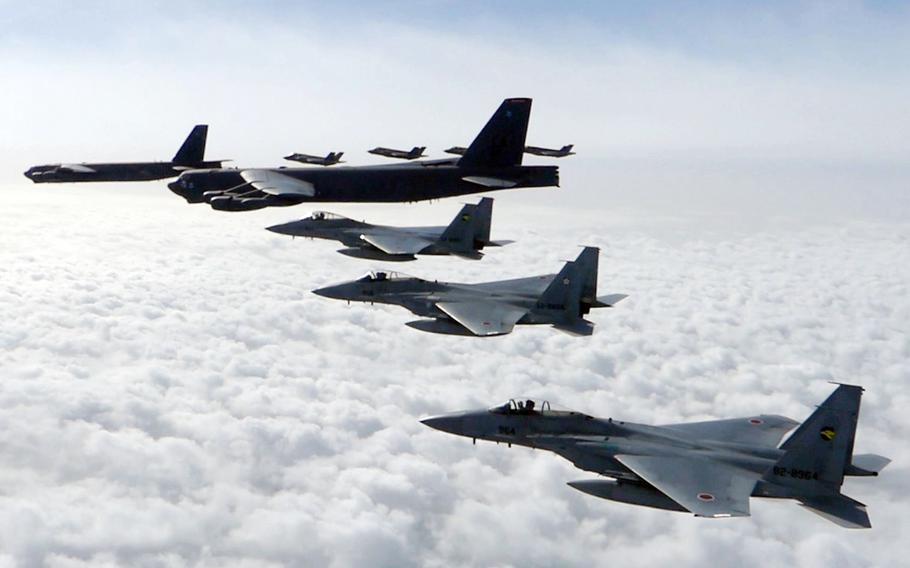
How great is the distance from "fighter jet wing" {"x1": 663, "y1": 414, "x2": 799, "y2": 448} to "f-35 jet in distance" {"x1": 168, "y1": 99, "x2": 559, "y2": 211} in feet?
90.3

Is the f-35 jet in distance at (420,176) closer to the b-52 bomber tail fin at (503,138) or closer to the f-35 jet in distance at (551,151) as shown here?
the b-52 bomber tail fin at (503,138)

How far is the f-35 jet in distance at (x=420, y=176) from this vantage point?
57.3m

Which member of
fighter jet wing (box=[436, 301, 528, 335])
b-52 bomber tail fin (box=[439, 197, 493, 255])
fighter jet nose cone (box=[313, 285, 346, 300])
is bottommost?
fighter jet nose cone (box=[313, 285, 346, 300])

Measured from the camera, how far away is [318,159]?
237 ft

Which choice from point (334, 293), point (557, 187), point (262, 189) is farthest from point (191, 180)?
point (557, 187)

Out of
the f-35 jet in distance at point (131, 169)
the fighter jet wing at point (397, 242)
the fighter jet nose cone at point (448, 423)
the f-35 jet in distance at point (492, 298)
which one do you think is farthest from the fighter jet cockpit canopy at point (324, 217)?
the fighter jet nose cone at point (448, 423)

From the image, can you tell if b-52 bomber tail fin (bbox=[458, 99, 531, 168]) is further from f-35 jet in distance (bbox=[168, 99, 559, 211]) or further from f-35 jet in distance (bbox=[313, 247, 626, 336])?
f-35 jet in distance (bbox=[313, 247, 626, 336])

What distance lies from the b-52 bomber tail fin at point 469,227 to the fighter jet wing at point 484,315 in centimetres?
689

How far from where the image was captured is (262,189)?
5238 cm

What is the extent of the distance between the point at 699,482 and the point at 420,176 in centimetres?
3688

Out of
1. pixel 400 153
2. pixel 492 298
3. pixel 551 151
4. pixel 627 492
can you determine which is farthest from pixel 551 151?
pixel 627 492

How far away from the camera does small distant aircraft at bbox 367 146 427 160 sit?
78.2 metres

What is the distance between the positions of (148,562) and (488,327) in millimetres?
78080

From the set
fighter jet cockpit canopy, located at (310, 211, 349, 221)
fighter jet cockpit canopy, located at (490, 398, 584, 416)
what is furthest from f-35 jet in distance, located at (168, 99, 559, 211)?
fighter jet cockpit canopy, located at (490, 398, 584, 416)
